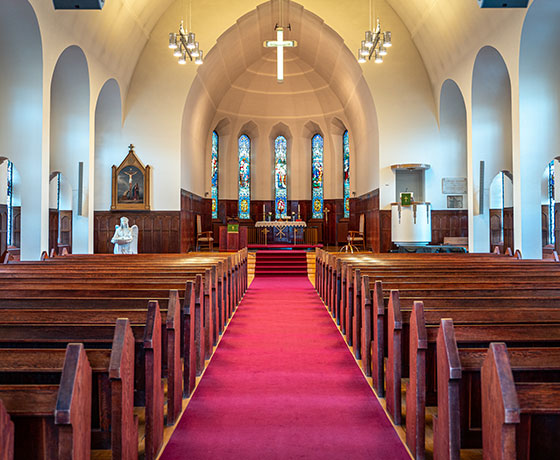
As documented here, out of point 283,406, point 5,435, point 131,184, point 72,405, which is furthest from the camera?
point 131,184

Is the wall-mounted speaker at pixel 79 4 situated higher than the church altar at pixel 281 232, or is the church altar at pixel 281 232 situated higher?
the wall-mounted speaker at pixel 79 4

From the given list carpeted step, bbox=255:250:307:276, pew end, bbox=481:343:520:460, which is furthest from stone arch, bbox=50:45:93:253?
pew end, bbox=481:343:520:460

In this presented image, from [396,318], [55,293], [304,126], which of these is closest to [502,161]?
[304,126]

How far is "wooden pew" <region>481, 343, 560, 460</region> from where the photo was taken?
4.72 feet

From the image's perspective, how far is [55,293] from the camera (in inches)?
131

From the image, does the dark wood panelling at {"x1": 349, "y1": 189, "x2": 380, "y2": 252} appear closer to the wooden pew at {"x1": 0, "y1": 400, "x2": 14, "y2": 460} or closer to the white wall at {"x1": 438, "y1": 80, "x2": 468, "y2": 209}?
the white wall at {"x1": 438, "y1": 80, "x2": 468, "y2": 209}

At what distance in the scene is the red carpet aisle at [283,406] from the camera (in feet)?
7.95

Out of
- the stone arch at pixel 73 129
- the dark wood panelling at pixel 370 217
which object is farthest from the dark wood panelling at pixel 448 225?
the stone arch at pixel 73 129

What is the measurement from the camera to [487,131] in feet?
38.3

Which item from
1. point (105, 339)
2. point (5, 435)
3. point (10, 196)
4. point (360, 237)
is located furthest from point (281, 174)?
point (5, 435)

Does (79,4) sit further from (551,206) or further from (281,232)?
(551,206)

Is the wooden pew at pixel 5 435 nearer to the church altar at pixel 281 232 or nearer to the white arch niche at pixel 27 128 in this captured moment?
the white arch niche at pixel 27 128

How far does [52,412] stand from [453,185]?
45.3 feet

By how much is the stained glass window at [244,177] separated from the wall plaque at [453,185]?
8546mm
